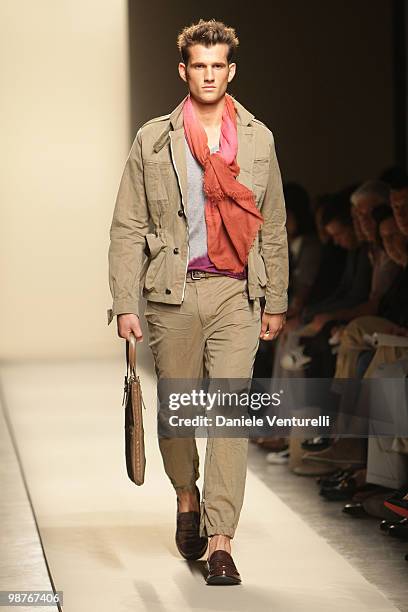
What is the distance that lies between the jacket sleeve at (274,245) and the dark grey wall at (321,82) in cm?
423

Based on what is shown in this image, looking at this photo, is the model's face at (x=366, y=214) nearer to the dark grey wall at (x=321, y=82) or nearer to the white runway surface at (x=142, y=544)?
the white runway surface at (x=142, y=544)

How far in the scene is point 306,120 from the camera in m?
7.97

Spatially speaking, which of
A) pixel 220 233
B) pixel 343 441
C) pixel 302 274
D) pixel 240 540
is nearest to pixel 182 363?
pixel 220 233

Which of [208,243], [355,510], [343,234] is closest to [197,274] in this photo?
[208,243]

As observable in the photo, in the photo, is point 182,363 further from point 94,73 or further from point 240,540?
point 94,73

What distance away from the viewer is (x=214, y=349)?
10.9 ft

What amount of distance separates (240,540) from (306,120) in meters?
4.60

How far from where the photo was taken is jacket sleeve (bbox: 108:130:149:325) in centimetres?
333

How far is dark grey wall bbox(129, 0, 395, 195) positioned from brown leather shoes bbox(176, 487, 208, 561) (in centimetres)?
440

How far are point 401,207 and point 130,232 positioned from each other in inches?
55.9

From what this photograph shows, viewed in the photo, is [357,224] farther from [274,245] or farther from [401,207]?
[274,245]

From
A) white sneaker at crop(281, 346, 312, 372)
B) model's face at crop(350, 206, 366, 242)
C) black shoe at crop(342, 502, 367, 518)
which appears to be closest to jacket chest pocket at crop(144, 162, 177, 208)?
black shoe at crop(342, 502, 367, 518)

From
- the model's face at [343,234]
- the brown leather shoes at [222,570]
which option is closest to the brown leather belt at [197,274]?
→ the brown leather shoes at [222,570]

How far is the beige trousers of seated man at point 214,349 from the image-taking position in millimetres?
3254
